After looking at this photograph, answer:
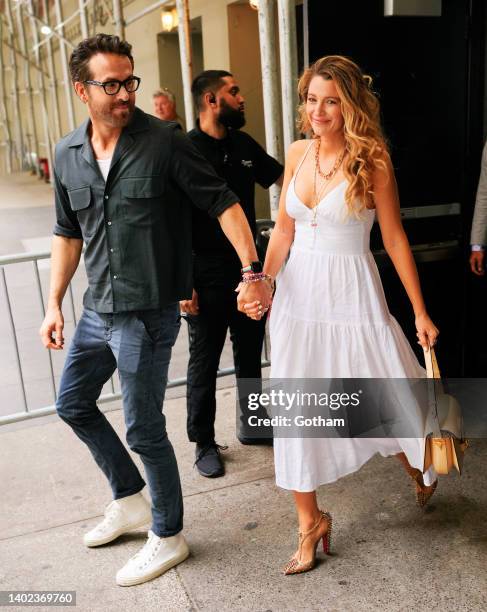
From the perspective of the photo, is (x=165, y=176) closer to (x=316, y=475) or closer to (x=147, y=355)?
(x=147, y=355)

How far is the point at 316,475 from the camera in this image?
9.40ft

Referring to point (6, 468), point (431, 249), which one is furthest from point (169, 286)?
point (431, 249)

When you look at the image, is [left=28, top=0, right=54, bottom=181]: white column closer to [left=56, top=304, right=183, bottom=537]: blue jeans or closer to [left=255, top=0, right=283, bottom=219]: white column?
[left=255, top=0, right=283, bottom=219]: white column

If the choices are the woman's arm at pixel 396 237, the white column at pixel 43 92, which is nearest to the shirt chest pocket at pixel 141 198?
the woman's arm at pixel 396 237

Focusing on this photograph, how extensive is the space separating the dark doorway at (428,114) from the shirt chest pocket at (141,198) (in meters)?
1.53

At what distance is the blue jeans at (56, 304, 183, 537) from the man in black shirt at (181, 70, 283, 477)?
0.73 meters

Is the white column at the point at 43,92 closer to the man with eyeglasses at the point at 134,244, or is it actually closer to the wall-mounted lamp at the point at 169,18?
A: the wall-mounted lamp at the point at 169,18

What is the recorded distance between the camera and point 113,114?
2.62 m

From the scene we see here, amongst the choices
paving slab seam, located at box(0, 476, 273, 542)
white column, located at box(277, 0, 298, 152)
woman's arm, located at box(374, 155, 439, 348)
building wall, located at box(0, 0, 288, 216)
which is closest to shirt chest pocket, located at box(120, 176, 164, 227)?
woman's arm, located at box(374, 155, 439, 348)

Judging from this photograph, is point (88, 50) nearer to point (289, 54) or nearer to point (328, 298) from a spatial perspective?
point (328, 298)

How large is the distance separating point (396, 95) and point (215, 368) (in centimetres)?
185

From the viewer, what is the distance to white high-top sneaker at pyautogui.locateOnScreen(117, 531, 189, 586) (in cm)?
283

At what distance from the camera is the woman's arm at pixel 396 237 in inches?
110

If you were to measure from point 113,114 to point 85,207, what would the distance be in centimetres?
36
